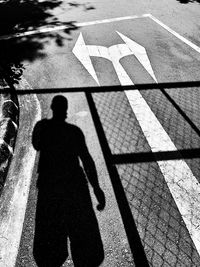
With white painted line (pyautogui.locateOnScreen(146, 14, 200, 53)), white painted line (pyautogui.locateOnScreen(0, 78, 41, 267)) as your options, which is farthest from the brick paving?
white painted line (pyautogui.locateOnScreen(146, 14, 200, 53))

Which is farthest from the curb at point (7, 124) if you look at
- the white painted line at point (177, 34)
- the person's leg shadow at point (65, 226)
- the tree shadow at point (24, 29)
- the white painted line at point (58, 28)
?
the white painted line at point (177, 34)

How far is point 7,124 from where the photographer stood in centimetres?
456

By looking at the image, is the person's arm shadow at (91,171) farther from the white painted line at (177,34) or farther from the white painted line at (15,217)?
the white painted line at (177,34)

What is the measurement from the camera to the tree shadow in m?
7.04

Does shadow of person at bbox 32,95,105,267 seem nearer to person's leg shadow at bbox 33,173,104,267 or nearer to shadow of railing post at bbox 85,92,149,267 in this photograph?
person's leg shadow at bbox 33,173,104,267

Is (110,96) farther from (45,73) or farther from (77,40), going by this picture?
(77,40)

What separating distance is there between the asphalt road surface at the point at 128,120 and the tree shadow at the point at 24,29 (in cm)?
8

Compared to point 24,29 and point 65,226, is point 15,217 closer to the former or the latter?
point 65,226

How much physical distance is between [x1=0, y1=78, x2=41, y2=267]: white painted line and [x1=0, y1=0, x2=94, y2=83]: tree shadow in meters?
3.09

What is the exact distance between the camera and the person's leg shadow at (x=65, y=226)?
302 cm

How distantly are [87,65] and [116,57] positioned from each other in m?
0.99

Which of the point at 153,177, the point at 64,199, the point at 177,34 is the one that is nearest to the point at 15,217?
the point at 64,199

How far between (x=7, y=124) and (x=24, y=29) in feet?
18.9

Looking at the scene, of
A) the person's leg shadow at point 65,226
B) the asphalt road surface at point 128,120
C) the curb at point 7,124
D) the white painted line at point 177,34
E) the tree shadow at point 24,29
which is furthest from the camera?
the white painted line at point 177,34
